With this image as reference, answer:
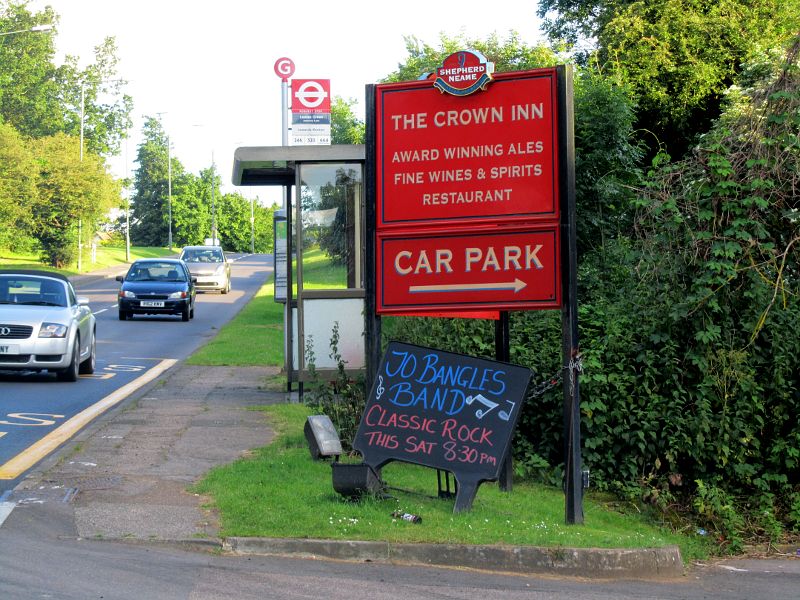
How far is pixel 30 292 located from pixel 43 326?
3.93ft

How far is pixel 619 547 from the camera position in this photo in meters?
6.94

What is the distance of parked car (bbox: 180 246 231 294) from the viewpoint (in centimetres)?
4278

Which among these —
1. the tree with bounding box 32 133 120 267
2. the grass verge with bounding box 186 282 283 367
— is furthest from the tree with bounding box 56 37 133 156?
→ the grass verge with bounding box 186 282 283 367

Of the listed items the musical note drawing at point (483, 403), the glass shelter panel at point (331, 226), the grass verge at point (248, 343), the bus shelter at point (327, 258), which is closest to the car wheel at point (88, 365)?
the grass verge at point (248, 343)

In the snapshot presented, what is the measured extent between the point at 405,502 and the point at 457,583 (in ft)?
5.19

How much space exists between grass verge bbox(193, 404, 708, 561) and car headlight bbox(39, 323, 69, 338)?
6922 millimetres

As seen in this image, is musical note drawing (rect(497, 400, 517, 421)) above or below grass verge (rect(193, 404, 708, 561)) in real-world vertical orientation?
above

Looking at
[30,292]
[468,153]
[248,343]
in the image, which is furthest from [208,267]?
[468,153]

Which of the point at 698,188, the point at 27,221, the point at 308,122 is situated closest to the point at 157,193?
the point at 27,221

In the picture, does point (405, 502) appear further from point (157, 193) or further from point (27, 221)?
point (157, 193)

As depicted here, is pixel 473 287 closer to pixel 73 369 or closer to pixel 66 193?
pixel 73 369

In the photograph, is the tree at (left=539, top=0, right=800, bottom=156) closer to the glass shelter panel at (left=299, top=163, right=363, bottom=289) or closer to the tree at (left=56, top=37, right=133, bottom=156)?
the glass shelter panel at (left=299, top=163, right=363, bottom=289)

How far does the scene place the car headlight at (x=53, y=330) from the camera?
15.4 meters

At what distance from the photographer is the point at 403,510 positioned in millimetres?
7637
